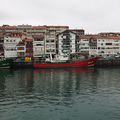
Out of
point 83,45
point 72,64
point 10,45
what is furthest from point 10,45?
point 83,45

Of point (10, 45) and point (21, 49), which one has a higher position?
point (10, 45)

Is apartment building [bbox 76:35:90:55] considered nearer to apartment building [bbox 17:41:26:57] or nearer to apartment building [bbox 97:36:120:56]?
apartment building [bbox 97:36:120:56]

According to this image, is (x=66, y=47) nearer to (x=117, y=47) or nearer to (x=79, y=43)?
(x=79, y=43)

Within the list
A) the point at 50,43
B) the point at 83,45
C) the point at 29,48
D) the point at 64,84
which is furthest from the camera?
the point at 83,45

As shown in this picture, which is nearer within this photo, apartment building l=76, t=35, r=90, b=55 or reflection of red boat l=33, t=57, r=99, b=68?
reflection of red boat l=33, t=57, r=99, b=68

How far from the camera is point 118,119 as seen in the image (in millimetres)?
12719

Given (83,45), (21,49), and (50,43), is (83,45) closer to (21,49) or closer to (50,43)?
(50,43)

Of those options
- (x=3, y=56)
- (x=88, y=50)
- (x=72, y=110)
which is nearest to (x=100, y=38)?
(x=88, y=50)

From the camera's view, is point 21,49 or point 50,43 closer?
point 21,49

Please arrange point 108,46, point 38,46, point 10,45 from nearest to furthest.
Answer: point 38,46
point 10,45
point 108,46

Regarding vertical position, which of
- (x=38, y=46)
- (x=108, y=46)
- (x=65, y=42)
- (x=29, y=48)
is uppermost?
(x=65, y=42)

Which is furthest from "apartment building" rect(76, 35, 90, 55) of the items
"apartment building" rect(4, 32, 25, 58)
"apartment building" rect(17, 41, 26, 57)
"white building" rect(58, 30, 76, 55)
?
"apartment building" rect(4, 32, 25, 58)

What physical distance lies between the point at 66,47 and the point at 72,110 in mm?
61996

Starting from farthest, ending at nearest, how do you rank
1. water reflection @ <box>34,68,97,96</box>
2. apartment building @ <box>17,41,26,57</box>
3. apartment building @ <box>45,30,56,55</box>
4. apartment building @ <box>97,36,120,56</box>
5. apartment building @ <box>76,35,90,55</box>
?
apartment building @ <box>97,36,120,56</box>, apartment building @ <box>76,35,90,55</box>, apartment building @ <box>45,30,56,55</box>, apartment building @ <box>17,41,26,57</box>, water reflection @ <box>34,68,97,96</box>
